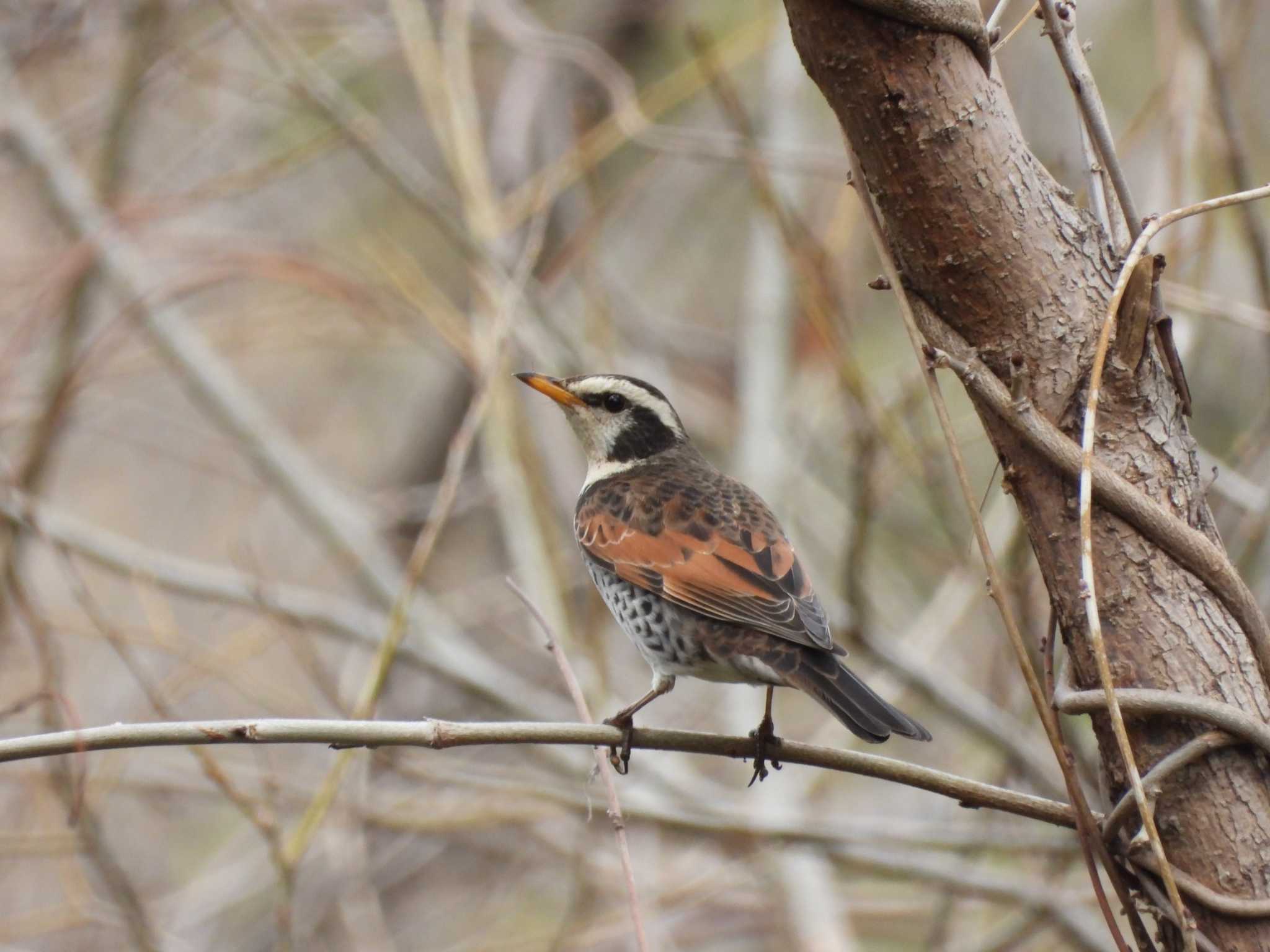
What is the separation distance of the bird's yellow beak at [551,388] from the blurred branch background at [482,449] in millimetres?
364

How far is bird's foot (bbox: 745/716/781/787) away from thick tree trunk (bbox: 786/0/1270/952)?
32.3 inches

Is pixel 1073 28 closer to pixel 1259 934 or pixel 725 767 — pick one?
pixel 1259 934

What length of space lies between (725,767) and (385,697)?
2.26 metres

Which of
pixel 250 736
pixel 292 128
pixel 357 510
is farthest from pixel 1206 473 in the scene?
pixel 292 128

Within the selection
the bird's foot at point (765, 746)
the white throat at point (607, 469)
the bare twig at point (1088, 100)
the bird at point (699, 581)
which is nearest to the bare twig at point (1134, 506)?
the bare twig at point (1088, 100)

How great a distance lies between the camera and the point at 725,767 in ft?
27.1

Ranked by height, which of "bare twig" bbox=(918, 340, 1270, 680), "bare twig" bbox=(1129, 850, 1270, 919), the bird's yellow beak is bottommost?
"bare twig" bbox=(1129, 850, 1270, 919)

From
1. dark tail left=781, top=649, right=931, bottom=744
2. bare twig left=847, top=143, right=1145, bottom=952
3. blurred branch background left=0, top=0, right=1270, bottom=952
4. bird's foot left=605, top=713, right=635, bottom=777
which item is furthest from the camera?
blurred branch background left=0, top=0, right=1270, bottom=952

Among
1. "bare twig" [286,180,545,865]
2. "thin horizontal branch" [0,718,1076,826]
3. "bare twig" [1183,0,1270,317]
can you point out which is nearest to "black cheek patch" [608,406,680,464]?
"bare twig" [286,180,545,865]

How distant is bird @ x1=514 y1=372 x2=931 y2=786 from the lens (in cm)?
337

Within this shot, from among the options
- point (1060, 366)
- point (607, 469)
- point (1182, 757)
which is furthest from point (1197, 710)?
point (607, 469)

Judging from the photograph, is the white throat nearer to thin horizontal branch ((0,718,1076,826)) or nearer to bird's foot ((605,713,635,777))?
bird's foot ((605,713,635,777))

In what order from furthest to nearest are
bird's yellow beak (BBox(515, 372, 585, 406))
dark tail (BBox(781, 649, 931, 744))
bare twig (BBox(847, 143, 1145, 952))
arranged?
bird's yellow beak (BBox(515, 372, 585, 406)), dark tail (BBox(781, 649, 931, 744)), bare twig (BBox(847, 143, 1145, 952))

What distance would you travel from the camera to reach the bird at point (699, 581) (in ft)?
11.1
